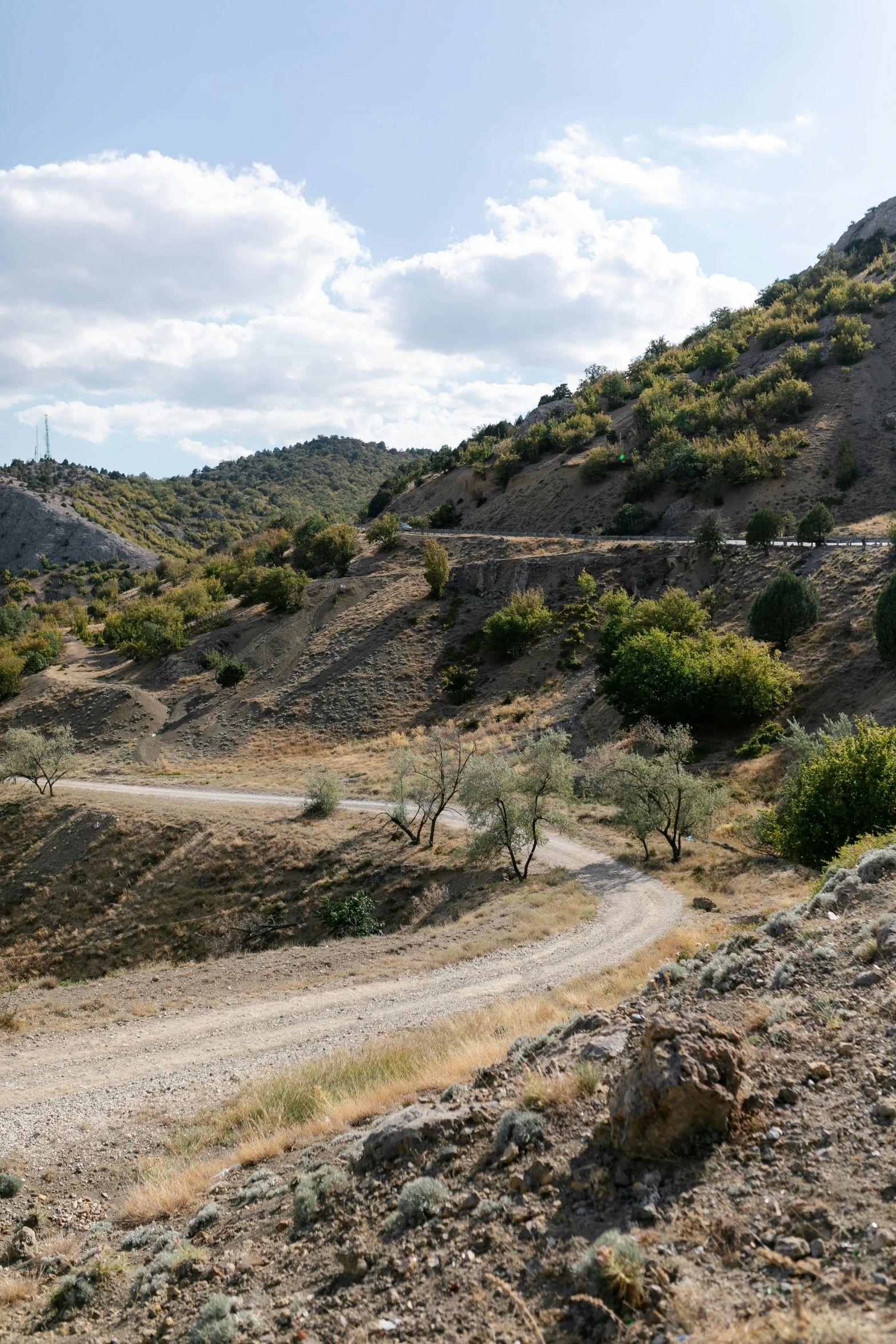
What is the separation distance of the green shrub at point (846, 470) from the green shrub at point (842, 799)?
142 feet

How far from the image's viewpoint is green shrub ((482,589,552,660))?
50281 millimetres

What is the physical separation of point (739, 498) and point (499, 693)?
26894 millimetres

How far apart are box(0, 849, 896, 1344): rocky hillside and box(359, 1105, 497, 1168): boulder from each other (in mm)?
22

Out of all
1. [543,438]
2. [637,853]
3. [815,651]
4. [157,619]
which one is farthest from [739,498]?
[157,619]

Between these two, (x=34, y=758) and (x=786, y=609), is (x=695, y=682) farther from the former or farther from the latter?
(x=34, y=758)

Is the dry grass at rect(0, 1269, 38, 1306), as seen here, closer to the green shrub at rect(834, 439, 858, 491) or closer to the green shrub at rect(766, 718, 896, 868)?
the green shrub at rect(766, 718, 896, 868)

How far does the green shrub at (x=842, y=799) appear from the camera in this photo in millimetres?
17828

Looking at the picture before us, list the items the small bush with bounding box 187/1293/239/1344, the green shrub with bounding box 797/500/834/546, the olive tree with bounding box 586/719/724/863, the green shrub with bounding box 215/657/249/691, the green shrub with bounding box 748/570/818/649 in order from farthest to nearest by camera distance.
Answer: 1. the green shrub with bounding box 215/657/249/691
2. the green shrub with bounding box 797/500/834/546
3. the green shrub with bounding box 748/570/818/649
4. the olive tree with bounding box 586/719/724/863
5. the small bush with bounding box 187/1293/239/1344

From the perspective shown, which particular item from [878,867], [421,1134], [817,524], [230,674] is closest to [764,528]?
[817,524]

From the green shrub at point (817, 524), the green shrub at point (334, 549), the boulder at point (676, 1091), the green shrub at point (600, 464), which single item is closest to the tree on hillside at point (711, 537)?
the green shrub at point (817, 524)

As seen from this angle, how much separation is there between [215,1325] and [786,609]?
1496 inches

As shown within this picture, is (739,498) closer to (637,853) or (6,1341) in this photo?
(637,853)

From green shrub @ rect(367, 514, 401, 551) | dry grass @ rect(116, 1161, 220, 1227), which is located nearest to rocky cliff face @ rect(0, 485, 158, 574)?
green shrub @ rect(367, 514, 401, 551)

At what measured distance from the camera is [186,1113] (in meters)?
11.3
